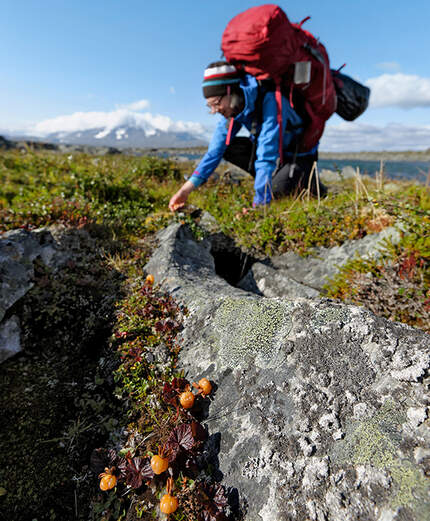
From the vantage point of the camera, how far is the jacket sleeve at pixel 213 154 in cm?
591

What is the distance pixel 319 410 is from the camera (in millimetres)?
1787

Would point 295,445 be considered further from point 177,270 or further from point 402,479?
point 177,270

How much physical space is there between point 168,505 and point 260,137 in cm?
595

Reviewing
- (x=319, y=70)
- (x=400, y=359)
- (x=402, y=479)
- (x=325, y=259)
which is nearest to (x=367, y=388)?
(x=400, y=359)

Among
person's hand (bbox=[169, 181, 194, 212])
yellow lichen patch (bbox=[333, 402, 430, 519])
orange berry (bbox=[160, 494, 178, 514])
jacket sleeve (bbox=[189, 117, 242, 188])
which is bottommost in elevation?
orange berry (bbox=[160, 494, 178, 514])

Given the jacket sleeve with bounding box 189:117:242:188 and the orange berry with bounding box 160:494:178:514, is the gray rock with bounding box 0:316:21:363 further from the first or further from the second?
the jacket sleeve with bounding box 189:117:242:188

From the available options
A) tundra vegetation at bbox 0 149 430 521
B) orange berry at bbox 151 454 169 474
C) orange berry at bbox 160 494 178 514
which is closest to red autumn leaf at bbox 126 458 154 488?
tundra vegetation at bbox 0 149 430 521

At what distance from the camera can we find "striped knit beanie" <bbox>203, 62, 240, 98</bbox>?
5375 mm

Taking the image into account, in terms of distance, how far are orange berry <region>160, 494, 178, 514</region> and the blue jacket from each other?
5.10 metres

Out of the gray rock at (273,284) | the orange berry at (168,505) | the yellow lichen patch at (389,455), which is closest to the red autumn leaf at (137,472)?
the orange berry at (168,505)

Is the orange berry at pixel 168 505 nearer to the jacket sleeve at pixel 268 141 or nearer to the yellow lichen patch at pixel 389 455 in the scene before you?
the yellow lichen patch at pixel 389 455

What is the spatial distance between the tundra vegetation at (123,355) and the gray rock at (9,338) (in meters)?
0.09

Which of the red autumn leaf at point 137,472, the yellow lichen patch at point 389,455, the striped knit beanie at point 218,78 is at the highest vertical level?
the striped knit beanie at point 218,78

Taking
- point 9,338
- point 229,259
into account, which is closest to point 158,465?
point 9,338
